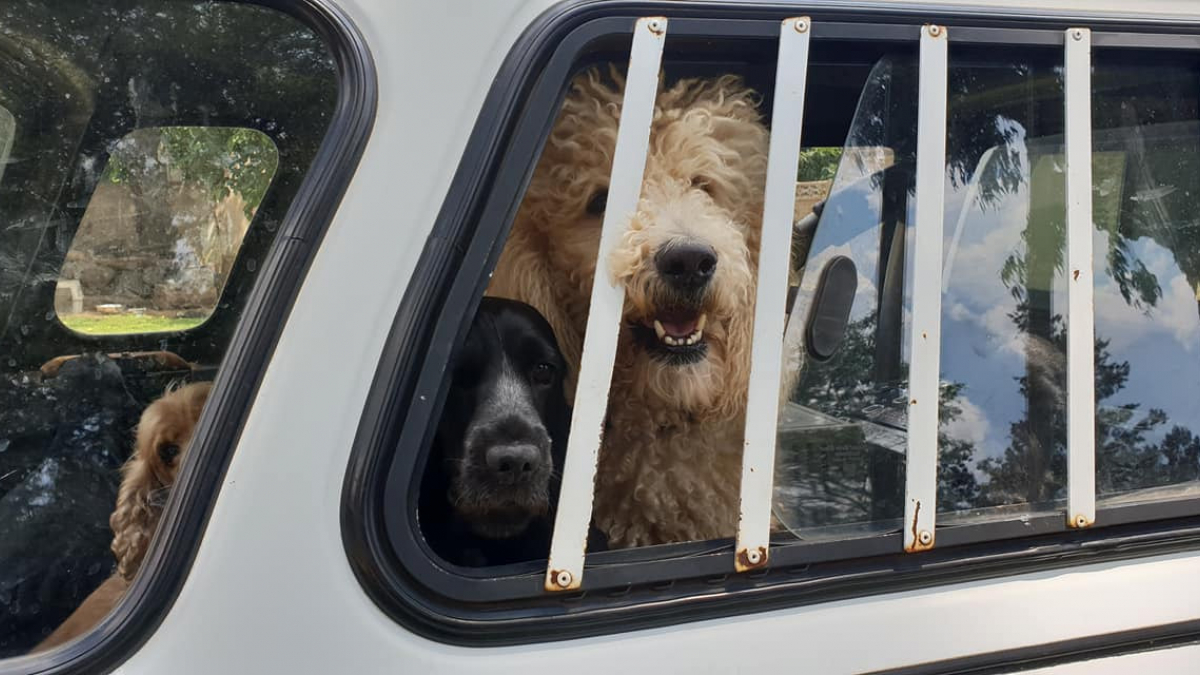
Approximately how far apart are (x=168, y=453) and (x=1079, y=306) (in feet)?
4.61

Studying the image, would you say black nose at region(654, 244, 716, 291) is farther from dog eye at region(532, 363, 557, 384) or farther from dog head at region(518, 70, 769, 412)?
dog eye at region(532, 363, 557, 384)

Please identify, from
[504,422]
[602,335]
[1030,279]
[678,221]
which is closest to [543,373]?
[504,422]

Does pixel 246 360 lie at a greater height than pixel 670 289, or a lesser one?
lesser

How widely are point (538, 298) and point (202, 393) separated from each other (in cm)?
65

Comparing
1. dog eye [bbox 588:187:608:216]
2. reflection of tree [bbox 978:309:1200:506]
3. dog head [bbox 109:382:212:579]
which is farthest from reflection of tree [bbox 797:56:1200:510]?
dog head [bbox 109:382:212:579]

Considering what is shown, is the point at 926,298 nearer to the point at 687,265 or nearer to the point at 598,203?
the point at 687,265

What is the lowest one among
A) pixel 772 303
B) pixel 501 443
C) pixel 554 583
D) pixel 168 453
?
pixel 554 583

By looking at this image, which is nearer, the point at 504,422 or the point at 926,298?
the point at 926,298

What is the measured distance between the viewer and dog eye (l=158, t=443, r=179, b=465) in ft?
4.78

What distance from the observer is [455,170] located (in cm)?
123

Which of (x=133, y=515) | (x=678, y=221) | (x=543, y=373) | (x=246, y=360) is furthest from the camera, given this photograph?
(x=543, y=373)

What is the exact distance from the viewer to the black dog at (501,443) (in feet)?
5.09

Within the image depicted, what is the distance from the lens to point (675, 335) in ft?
5.60

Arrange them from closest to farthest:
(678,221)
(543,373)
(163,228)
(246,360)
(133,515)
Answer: (246,360) → (133,515) → (163,228) → (678,221) → (543,373)
